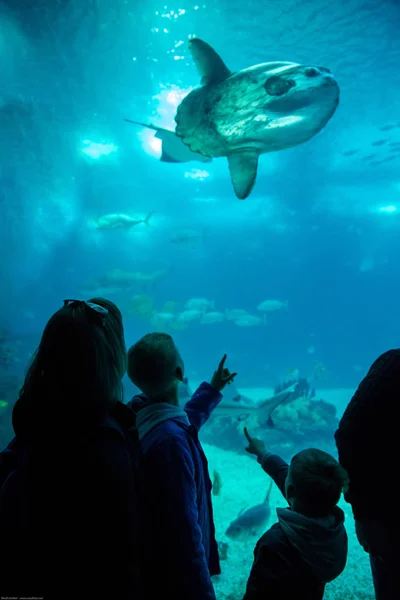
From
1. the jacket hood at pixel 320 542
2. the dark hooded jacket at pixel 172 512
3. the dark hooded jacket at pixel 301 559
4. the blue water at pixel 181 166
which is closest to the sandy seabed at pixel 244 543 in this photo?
the dark hooded jacket at pixel 301 559

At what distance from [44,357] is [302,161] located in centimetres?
1968

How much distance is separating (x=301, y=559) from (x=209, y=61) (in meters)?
4.76

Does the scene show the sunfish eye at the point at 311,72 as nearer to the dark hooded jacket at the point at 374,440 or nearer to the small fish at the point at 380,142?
the dark hooded jacket at the point at 374,440

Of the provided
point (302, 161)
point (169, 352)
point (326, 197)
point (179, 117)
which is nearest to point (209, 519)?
point (169, 352)

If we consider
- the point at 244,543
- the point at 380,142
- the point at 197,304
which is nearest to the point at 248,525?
the point at 244,543

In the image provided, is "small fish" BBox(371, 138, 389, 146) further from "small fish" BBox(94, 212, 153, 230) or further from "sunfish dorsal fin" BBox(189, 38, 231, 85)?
"sunfish dorsal fin" BBox(189, 38, 231, 85)

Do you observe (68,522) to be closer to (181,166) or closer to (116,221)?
(116,221)

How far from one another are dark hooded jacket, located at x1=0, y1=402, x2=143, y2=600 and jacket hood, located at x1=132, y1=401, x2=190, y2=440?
476 mm

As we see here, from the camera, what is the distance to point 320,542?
1.74m

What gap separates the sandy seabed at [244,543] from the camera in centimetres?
387

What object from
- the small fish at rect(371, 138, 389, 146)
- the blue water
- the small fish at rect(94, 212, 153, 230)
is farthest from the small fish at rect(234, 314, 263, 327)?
the small fish at rect(371, 138, 389, 146)

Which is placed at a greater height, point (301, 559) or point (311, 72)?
point (311, 72)

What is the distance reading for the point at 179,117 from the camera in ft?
13.9

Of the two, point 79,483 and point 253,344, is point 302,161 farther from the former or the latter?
point 253,344
